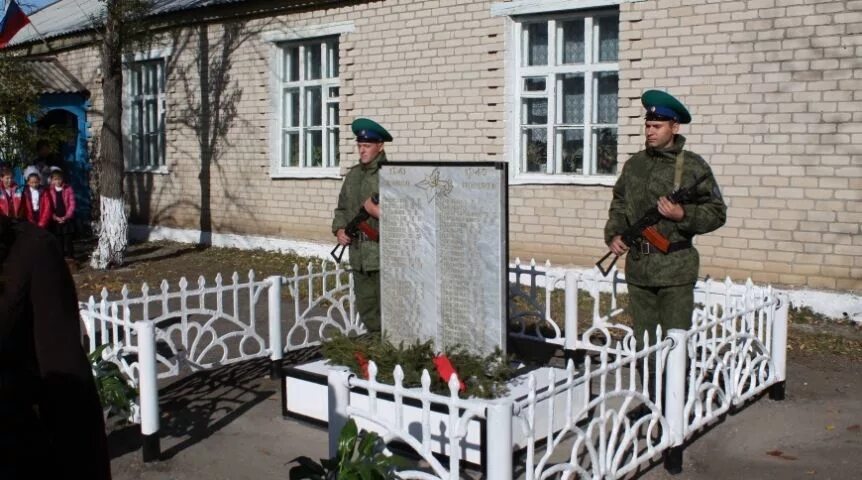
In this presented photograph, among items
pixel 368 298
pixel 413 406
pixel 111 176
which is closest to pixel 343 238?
pixel 368 298

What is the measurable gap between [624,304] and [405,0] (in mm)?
4784

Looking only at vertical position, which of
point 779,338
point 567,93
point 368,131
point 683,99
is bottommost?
point 779,338

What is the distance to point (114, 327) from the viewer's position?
17.7 feet

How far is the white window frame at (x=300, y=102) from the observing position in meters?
13.0

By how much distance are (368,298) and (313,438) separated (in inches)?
56.2

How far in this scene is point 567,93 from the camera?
10430 millimetres

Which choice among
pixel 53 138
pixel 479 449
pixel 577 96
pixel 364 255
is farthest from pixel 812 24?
pixel 53 138

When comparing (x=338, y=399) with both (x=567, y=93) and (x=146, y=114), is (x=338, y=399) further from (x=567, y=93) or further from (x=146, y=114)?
(x=146, y=114)

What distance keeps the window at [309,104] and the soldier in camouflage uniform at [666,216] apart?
8.15 m

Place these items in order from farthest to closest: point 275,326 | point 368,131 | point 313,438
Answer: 1. point 275,326
2. point 368,131
3. point 313,438

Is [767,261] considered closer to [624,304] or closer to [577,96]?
[624,304]

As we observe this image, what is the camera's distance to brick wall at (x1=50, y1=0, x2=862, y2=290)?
8.33 metres

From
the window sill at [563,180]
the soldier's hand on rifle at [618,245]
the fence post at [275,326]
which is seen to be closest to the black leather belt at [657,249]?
the soldier's hand on rifle at [618,245]

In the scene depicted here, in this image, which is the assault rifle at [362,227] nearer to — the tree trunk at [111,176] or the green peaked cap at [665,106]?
the green peaked cap at [665,106]
